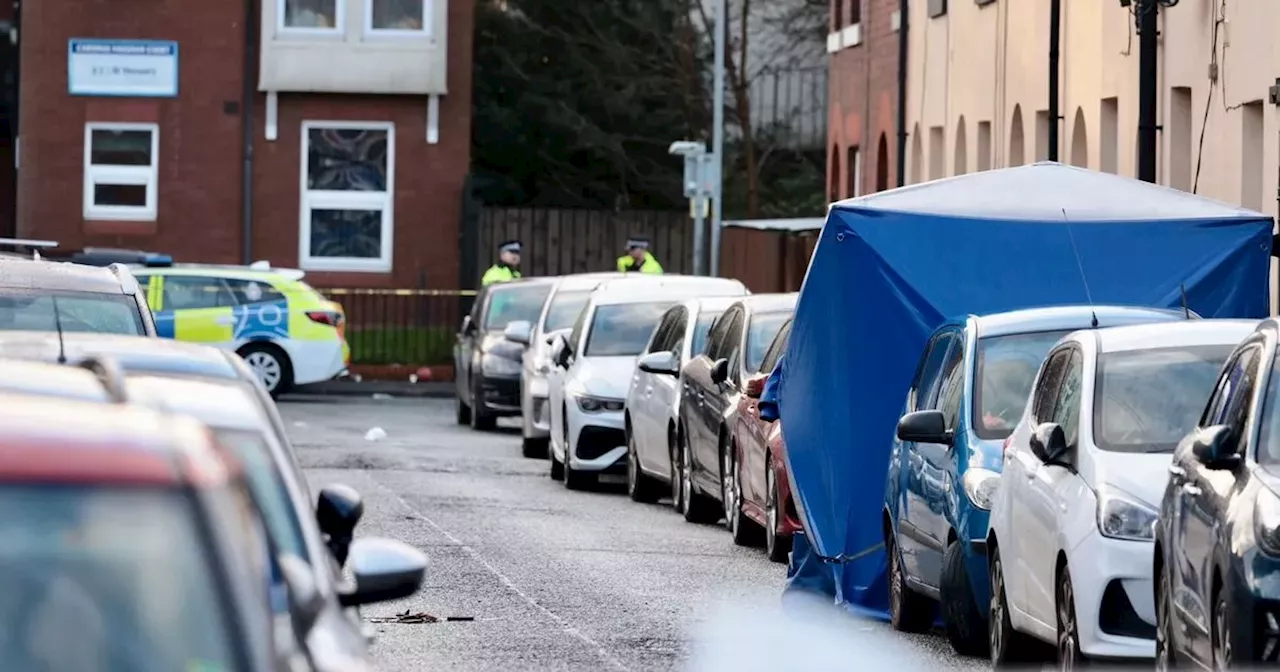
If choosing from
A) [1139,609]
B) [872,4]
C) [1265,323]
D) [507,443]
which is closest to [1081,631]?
[1139,609]

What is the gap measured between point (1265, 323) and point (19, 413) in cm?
555

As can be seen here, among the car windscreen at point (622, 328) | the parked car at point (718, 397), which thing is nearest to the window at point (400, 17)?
the car windscreen at point (622, 328)

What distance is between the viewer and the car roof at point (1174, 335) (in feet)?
35.7

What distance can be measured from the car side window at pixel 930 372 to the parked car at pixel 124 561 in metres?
8.77

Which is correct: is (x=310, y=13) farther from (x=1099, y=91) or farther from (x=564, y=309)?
(x=1099, y=91)

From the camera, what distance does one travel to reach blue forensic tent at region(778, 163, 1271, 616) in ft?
47.9

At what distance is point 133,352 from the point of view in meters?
6.02

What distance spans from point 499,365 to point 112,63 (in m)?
15.2

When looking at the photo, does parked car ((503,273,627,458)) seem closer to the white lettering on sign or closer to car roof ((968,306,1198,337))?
car roof ((968,306,1198,337))

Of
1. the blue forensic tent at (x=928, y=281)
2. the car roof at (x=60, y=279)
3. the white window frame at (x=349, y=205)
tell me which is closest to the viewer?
the car roof at (x=60, y=279)

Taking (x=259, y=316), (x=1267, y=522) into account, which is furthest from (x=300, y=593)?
(x=259, y=316)

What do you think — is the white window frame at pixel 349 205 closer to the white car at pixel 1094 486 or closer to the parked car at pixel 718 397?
the parked car at pixel 718 397

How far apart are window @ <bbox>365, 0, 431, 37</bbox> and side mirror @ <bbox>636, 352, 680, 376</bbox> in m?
23.3

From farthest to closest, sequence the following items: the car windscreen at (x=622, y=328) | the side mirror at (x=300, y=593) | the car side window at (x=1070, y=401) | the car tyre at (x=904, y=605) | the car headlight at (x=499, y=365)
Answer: the car headlight at (x=499, y=365) → the car windscreen at (x=622, y=328) → the car tyre at (x=904, y=605) → the car side window at (x=1070, y=401) → the side mirror at (x=300, y=593)
